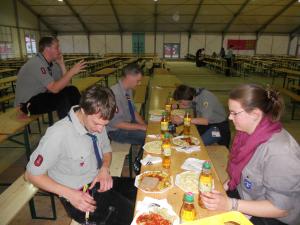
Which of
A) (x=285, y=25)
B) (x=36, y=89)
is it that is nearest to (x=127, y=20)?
(x=285, y=25)

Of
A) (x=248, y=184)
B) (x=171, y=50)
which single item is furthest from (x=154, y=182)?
(x=171, y=50)

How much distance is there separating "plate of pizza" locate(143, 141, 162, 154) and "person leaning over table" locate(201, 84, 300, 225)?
2.26 feet

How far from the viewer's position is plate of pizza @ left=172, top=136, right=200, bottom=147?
237 centimetres

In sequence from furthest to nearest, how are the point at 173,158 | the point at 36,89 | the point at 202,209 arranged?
the point at 36,89, the point at 173,158, the point at 202,209

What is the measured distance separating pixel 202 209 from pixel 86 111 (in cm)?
92

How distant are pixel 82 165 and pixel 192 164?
0.84 metres

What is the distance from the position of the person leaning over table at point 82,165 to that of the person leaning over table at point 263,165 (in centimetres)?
77

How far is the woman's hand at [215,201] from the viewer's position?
4.69 ft

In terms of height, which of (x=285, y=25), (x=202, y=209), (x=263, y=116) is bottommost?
(x=202, y=209)

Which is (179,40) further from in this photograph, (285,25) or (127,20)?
(285,25)

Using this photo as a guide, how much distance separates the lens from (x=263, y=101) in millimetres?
1570

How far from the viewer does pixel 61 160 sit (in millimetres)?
1692

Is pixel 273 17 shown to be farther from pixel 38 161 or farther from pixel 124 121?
pixel 38 161

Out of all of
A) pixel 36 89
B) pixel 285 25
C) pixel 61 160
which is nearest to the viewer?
pixel 61 160
